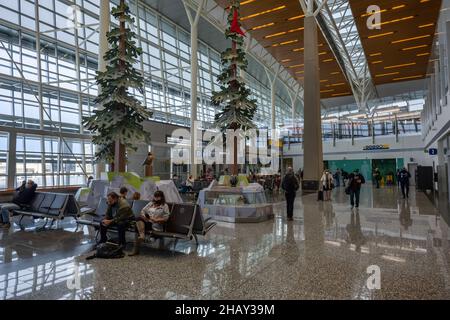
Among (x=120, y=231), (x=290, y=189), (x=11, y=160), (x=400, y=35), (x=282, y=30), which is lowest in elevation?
(x=120, y=231)

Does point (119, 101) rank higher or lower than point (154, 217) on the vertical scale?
higher

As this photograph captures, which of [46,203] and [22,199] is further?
[22,199]

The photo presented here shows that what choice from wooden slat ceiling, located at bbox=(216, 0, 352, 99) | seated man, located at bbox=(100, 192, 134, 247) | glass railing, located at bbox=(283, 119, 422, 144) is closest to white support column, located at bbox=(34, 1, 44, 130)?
wooden slat ceiling, located at bbox=(216, 0, 352, 99)

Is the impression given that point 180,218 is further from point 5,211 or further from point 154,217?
point 5,211

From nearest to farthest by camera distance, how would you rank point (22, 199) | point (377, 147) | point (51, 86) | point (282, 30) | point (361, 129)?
point (22, 199) → point (51, 86) → point (282, 30) → point (377, 147) → point (361, 129)

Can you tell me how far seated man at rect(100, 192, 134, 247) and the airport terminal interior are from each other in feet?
0.12

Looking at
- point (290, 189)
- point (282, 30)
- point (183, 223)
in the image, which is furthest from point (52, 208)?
point (282, 30)

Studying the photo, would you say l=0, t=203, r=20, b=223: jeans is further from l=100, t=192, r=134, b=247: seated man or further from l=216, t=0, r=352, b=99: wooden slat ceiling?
l=216, t=0, r=352, b=99: wooden slat ceiling

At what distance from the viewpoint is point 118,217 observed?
576 centimetres

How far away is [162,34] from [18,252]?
24.5 metres

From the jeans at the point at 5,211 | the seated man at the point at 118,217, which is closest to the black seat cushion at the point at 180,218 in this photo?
the seated man at the point at 118,217

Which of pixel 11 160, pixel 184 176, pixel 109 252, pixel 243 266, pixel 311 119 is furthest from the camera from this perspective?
pixel 184 176

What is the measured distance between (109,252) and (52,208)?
4163mm
